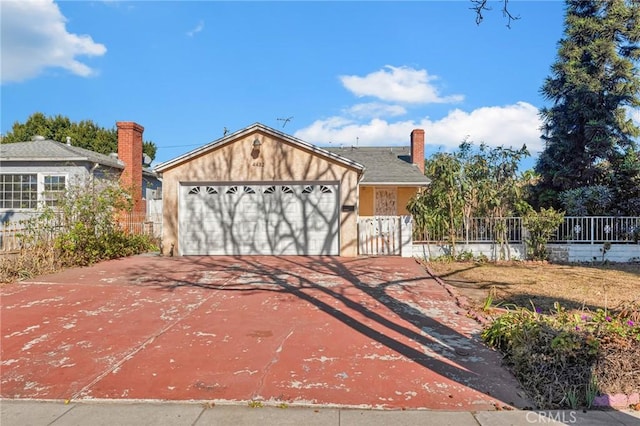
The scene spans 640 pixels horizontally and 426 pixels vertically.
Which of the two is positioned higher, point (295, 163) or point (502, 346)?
point (295, 163)

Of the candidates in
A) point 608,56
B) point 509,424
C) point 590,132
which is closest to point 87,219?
point 509,424

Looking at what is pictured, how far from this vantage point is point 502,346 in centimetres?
491

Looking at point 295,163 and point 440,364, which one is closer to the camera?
point 440,364

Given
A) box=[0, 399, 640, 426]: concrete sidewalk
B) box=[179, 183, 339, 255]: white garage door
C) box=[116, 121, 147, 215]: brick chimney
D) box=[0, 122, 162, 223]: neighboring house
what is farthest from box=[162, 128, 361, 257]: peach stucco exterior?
box=[0, 399, 640, 426]: concrete sidewalk

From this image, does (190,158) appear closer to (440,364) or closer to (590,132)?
(440,364)

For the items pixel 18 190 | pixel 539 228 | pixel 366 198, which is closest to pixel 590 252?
pixel 539 228

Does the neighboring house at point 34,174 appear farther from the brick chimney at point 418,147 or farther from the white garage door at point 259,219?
the brick chimney at point 418,147

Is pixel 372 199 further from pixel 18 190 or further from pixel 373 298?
pixel 18 190

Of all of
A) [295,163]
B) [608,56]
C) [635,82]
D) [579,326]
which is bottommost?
[579,326]

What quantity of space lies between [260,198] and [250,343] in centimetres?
850

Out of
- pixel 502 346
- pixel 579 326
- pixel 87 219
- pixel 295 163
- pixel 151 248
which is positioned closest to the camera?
pixel 579 326

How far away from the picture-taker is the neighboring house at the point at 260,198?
13.1m

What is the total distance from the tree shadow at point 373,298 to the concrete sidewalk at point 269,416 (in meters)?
0.36

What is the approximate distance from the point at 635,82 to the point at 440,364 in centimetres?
1692
